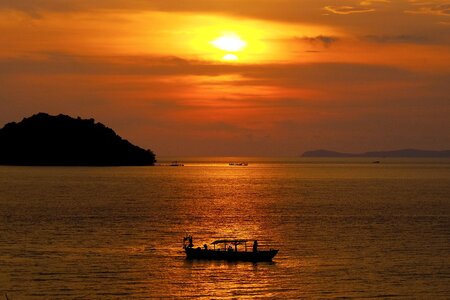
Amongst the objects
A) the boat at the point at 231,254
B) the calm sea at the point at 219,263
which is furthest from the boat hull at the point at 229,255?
the calm sea at the point at 219,263

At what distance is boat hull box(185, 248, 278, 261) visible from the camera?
8856cm

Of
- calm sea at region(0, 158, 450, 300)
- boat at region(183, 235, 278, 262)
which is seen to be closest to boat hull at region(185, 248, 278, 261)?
boat at region(183, 235, 278, 262)

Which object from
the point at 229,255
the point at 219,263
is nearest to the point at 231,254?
the point at 229,255

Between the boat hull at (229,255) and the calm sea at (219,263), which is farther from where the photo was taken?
the boat hull at (229,255)

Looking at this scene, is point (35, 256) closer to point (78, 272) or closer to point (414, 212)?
point (78, 272)

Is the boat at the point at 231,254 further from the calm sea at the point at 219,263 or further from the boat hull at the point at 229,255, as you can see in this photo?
the calm sea at the point at 219,263

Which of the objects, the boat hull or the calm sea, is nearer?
the calm sea

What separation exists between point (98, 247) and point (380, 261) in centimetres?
3523

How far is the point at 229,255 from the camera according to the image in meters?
89.9

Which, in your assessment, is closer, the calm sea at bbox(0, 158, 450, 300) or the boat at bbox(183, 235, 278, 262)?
the calm sea at bbox(0, 158, 450, 300)

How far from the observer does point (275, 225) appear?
129 m

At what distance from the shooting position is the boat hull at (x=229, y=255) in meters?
88.6

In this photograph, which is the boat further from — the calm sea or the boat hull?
the calm sea

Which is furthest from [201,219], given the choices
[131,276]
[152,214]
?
[131,276]
